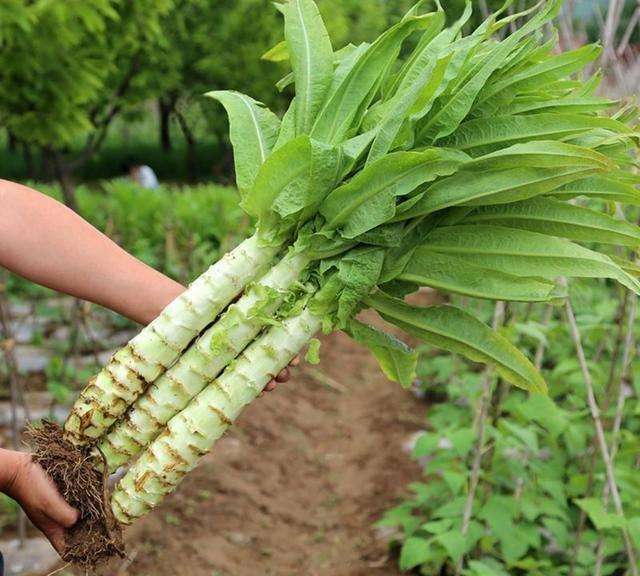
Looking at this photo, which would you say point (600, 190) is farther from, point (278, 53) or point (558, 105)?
point (278, 53)

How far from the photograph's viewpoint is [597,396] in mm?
4043

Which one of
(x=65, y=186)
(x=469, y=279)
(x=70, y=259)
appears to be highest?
(x=469, y=279)

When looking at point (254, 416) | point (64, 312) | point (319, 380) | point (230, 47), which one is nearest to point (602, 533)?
point (254, 416)

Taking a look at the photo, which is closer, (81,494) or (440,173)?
(440,173)

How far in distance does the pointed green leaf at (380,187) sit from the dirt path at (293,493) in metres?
2.56

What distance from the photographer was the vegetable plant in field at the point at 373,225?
185cm

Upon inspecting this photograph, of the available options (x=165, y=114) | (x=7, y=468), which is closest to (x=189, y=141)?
(x=165, y=114)

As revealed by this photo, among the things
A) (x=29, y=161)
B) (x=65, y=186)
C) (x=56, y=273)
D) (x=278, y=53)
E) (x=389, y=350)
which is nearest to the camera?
(x=56, y=273)

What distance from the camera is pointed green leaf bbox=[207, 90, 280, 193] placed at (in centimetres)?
201

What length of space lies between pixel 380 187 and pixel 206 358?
0.55 meters

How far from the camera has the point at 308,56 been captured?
2010mm

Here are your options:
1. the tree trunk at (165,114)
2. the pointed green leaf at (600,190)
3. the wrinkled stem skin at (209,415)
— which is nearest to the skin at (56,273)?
the wrinkled stem skin at (209,415)

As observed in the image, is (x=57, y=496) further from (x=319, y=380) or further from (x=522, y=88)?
(x=319, y=380)

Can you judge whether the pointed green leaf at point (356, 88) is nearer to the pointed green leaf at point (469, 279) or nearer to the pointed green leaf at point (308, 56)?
the pointed green leaf at point (308, 56)
